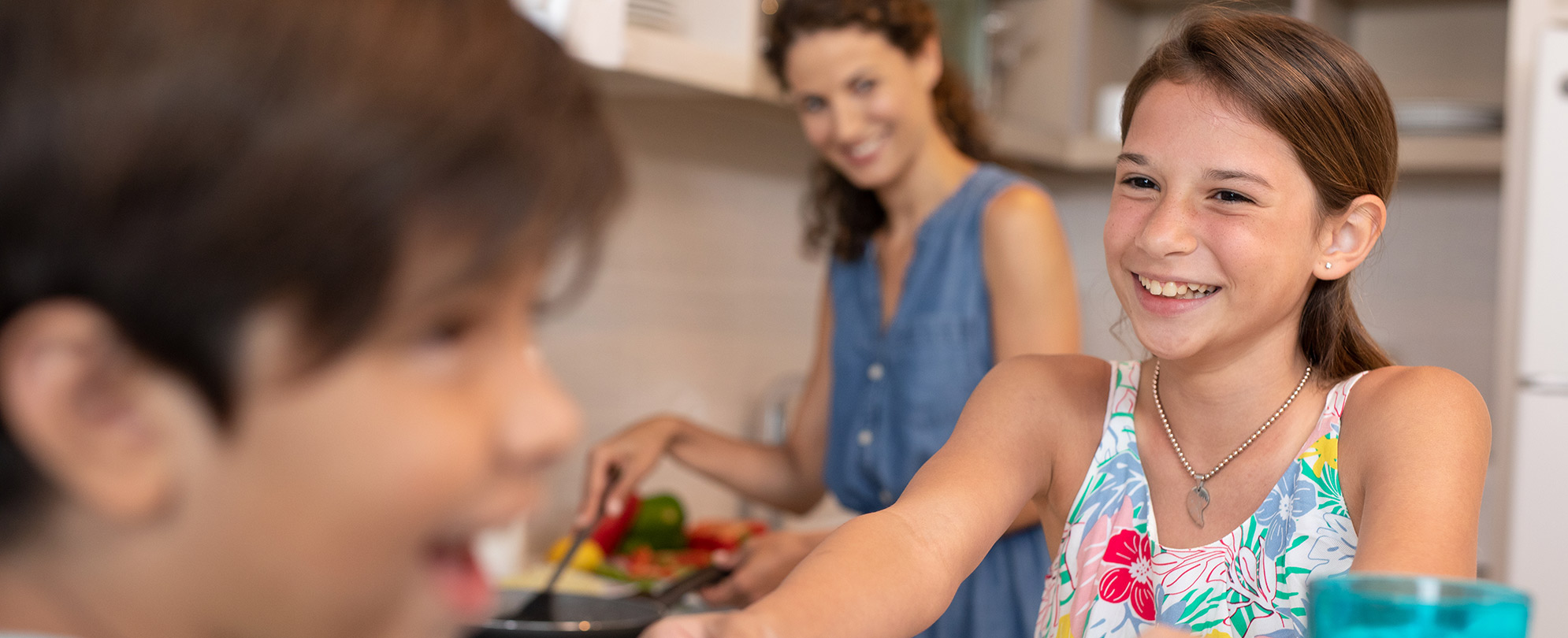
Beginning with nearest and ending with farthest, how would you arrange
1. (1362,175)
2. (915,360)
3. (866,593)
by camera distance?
1. (866,593)
2. (1362,175)
3. (915,360)

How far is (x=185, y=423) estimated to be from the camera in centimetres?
34

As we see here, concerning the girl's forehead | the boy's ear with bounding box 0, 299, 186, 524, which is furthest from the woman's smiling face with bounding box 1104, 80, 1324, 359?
the boy's ear with bounding box 0, 299, 186, 524

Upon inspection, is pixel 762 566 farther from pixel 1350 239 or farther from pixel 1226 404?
pixel 1350 239

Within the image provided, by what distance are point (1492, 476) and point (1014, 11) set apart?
1471 mm

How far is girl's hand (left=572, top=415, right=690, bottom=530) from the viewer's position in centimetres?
156

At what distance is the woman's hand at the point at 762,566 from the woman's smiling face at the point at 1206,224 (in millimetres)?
425

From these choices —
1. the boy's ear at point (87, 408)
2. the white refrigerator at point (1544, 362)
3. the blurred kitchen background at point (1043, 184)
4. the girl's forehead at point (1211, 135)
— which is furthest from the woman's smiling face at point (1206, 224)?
the white refrigerator at point (1544, 362)

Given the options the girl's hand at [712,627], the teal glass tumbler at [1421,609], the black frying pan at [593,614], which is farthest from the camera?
Answer: the black frying pan at [593,614]

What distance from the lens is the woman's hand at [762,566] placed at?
1.28 metres

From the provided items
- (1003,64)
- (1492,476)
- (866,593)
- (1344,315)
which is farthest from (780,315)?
(866,593)

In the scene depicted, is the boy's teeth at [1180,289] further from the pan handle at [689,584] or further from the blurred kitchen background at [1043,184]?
the pan handle at [689,584]

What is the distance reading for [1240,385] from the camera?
42.6 inches

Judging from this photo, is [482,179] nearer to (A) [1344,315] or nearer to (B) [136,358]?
(B) [136,358]

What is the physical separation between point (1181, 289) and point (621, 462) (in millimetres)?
818
